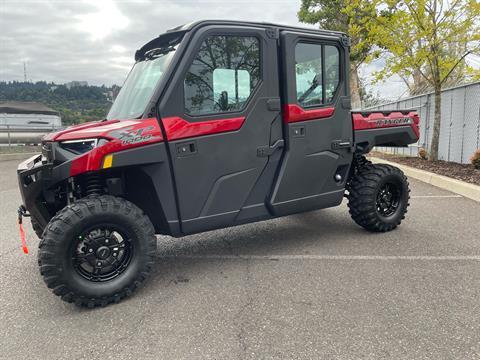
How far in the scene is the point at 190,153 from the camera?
3.45 metres

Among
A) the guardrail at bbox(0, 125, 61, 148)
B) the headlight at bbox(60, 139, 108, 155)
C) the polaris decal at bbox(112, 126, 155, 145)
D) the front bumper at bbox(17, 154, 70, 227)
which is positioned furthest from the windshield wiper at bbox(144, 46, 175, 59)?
the guardrail at bbox(0, 125, 61, 148)

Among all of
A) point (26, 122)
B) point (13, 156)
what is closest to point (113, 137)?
point (13, 156)

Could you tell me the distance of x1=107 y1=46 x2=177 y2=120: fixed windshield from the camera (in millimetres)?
3512

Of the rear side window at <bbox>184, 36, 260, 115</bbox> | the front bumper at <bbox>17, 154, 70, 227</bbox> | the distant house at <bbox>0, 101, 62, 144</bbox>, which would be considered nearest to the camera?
the front bumper at <bbox>17, 154, 70, 227</bbox>

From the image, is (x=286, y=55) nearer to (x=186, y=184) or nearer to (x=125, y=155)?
(x=186, y=184)

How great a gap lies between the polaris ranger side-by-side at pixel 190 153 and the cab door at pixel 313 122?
11 millimetres

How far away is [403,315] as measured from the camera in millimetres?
2863

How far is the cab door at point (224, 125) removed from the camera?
3.42m

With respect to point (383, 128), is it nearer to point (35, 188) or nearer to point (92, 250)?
point (92, 250)

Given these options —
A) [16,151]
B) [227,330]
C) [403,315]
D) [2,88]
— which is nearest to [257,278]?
[227,330]

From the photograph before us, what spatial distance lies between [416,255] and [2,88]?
57516 millimetres

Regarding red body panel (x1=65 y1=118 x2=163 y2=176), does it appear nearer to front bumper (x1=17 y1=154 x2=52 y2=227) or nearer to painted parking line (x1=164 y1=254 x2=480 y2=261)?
front bumper (x1=17 y1=154 x2=52 y2=227)

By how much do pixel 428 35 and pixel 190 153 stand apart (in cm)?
850

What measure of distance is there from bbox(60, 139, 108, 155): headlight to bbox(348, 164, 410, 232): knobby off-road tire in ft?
10.2
